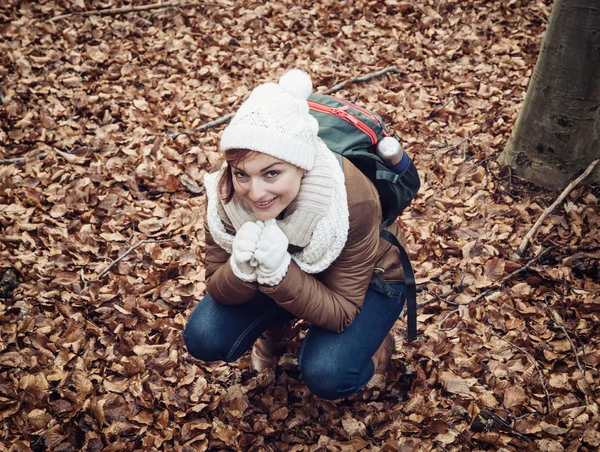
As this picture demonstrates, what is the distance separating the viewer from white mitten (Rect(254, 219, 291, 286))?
6.35 feet

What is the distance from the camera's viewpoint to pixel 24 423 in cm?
247

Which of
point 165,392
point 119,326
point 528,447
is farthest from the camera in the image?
point 119,326

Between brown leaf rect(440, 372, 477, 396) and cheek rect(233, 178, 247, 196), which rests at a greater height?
cheek rect(233, 178, 247, 196)

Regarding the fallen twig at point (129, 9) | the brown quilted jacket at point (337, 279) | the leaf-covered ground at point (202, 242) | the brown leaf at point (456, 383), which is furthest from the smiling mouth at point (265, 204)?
the fallen twig at point (129, 9)

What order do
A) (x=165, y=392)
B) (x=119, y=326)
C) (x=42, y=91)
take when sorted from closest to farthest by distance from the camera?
1. (x=165, y=392)
2. (x=119, y=326)
3. (x=42, y=91)

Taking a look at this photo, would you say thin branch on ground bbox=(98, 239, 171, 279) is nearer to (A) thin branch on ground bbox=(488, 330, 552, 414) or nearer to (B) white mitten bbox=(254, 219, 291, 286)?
(B) white mitten bbox=(254, 219, 291, 286)

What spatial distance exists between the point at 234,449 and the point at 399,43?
413 cm

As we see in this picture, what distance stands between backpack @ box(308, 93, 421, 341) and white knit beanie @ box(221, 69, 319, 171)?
324 mm

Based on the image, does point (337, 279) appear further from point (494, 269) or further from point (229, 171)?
point (494, 269)

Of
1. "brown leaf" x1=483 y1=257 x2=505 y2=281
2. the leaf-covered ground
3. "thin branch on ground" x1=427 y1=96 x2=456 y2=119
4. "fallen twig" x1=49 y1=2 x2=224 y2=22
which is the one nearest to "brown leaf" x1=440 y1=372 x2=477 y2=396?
the leaf-covered ground

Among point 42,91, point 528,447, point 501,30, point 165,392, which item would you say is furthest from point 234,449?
point 501,30

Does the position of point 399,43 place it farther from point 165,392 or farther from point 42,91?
point 165,392

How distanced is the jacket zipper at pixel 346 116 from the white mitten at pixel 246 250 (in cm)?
71

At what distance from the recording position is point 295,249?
218 cm
